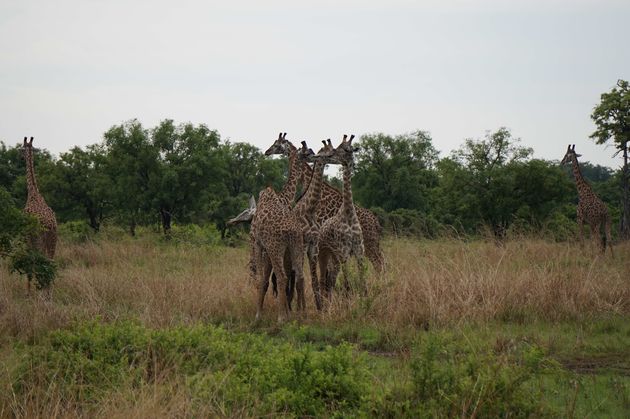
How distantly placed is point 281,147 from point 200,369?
18.5 feet

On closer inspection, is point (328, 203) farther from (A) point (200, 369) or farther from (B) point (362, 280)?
(A) point (200, 369)

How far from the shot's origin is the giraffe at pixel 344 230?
979cm

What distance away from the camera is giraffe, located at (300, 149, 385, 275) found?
1085cm

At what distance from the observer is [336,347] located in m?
6.64

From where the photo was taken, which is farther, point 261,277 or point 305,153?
point 305,153

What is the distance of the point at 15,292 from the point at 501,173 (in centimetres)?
1652

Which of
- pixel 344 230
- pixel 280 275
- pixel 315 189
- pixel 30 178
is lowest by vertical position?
pixel 280 275

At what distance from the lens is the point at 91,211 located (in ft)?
79.5

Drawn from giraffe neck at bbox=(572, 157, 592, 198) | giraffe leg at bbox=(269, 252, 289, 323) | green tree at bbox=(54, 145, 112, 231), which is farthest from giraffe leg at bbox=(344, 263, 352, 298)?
green tree at bbox=(54, 145, 112, 231)

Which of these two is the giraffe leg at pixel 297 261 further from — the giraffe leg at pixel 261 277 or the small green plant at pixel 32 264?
the small green plant at pixel 32 264

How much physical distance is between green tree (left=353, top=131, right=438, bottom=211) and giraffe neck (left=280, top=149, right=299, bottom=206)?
2503 centimetres

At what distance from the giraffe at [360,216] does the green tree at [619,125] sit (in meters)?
13.8

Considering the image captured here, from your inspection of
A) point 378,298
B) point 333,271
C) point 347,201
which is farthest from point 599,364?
point 347,201

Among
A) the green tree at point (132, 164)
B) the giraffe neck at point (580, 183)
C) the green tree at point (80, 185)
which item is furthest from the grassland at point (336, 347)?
the green tree at point (80, 185)
